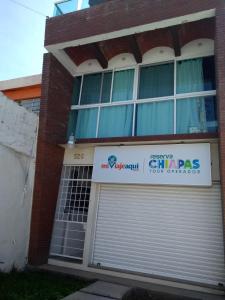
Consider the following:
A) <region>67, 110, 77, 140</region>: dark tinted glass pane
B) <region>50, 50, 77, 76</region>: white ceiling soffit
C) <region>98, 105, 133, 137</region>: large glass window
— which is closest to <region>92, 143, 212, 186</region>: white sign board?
<region>98, 105, 133, 137</region>: large glass window

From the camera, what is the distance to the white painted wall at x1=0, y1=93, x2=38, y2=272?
7336mm

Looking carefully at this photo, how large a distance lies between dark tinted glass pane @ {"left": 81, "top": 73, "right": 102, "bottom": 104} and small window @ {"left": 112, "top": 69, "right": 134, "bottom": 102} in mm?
568

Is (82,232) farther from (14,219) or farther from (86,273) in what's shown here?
(14,219)

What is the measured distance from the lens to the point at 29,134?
27.1ft

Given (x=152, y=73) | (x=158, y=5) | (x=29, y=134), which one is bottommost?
(x=29, y=134)

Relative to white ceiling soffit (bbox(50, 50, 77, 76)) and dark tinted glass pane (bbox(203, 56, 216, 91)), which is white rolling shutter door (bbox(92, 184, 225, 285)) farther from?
white ceiling soffit (bbox(50, 50, 77, 76))

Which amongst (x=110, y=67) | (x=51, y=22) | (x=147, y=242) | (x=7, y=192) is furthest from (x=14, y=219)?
(x=51, y=22)

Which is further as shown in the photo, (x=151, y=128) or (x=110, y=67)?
(x=110, y=67)

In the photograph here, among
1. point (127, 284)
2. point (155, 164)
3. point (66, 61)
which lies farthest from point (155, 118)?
point (127, 284)

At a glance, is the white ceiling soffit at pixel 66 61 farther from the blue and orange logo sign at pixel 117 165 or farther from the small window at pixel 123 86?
the blue and orange logo sign at pixel 117 165

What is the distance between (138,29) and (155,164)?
143 inches

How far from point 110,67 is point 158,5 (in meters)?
2.35

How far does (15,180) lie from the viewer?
304 inches

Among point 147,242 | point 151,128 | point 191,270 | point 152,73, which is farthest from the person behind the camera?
point 152,73
